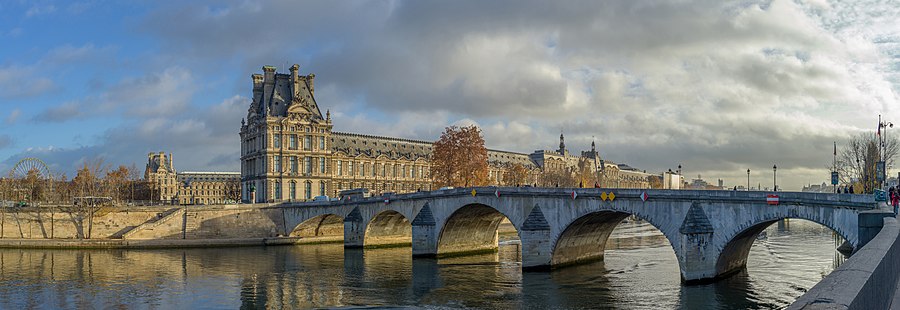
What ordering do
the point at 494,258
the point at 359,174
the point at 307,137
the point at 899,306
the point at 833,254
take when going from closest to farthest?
the point at 899,306
the point at 833,254
the point at 494,258
the point at 307,137
the point at 359,174

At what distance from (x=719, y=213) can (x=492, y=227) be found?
1141 inches

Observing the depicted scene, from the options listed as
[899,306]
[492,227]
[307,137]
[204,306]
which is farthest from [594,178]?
[899,306]

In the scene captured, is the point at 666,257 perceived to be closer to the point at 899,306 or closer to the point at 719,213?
the point at 719,213

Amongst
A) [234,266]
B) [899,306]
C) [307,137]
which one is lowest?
[234,266]

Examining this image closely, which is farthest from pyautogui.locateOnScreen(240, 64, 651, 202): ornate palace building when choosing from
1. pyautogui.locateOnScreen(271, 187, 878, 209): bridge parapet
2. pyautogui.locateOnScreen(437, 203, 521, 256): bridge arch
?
pyautogui.locateOnScreen(271, 187, 878, 209): bridge parapet

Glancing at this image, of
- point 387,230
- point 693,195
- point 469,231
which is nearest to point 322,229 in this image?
point 387,230

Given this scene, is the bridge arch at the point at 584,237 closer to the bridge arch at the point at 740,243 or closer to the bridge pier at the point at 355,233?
the bridge arch at the point at 740,243

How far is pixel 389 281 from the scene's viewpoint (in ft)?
159

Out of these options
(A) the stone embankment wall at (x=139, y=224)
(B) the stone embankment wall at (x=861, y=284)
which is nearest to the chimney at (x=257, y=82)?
(A) the stone embankment wall at (x=139, y=224)

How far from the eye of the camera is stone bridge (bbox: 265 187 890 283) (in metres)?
38.1

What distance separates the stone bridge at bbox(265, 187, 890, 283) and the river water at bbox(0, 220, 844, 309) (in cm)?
178

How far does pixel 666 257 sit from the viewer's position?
57531mm

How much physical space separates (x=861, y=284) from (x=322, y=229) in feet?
271

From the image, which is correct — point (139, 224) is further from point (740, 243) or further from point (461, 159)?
point (740, 243)
